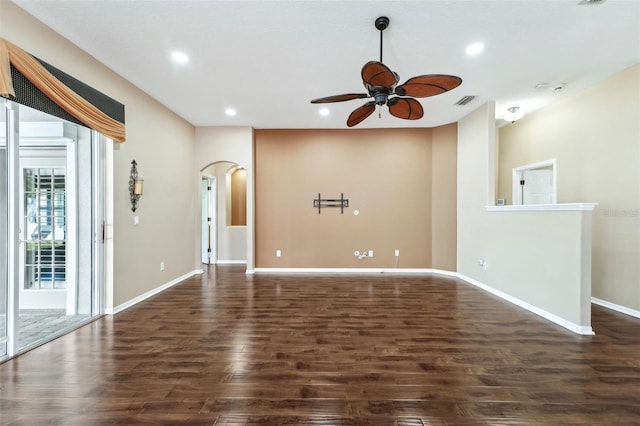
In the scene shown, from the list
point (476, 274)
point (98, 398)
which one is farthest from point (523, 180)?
point (98, 398)

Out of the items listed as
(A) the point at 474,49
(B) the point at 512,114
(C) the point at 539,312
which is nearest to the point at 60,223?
(A) the point at 474,49

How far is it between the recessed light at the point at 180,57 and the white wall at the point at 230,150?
245cm

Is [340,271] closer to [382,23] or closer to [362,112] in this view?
[362,112]

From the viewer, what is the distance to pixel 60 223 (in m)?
3.45

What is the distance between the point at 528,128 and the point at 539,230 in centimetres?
271

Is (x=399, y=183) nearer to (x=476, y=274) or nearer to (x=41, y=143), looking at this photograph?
(x=476, y=274)

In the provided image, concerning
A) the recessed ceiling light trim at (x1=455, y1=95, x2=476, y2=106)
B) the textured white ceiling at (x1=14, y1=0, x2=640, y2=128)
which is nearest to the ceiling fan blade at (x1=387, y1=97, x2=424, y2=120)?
the textured white ceiling at (x1=14, y1=0, x2=640, y2=128)

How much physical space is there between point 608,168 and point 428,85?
10.8 ft

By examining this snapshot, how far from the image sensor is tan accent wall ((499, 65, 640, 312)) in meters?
3.47

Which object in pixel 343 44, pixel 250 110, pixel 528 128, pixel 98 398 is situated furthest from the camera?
pixel 528 128

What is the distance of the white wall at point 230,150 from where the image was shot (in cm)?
573

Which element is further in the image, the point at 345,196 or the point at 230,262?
the point at 230,262

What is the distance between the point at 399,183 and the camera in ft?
19.4

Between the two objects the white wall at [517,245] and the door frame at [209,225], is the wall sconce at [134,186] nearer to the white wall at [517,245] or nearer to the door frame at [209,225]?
the door frame at [209,225]
